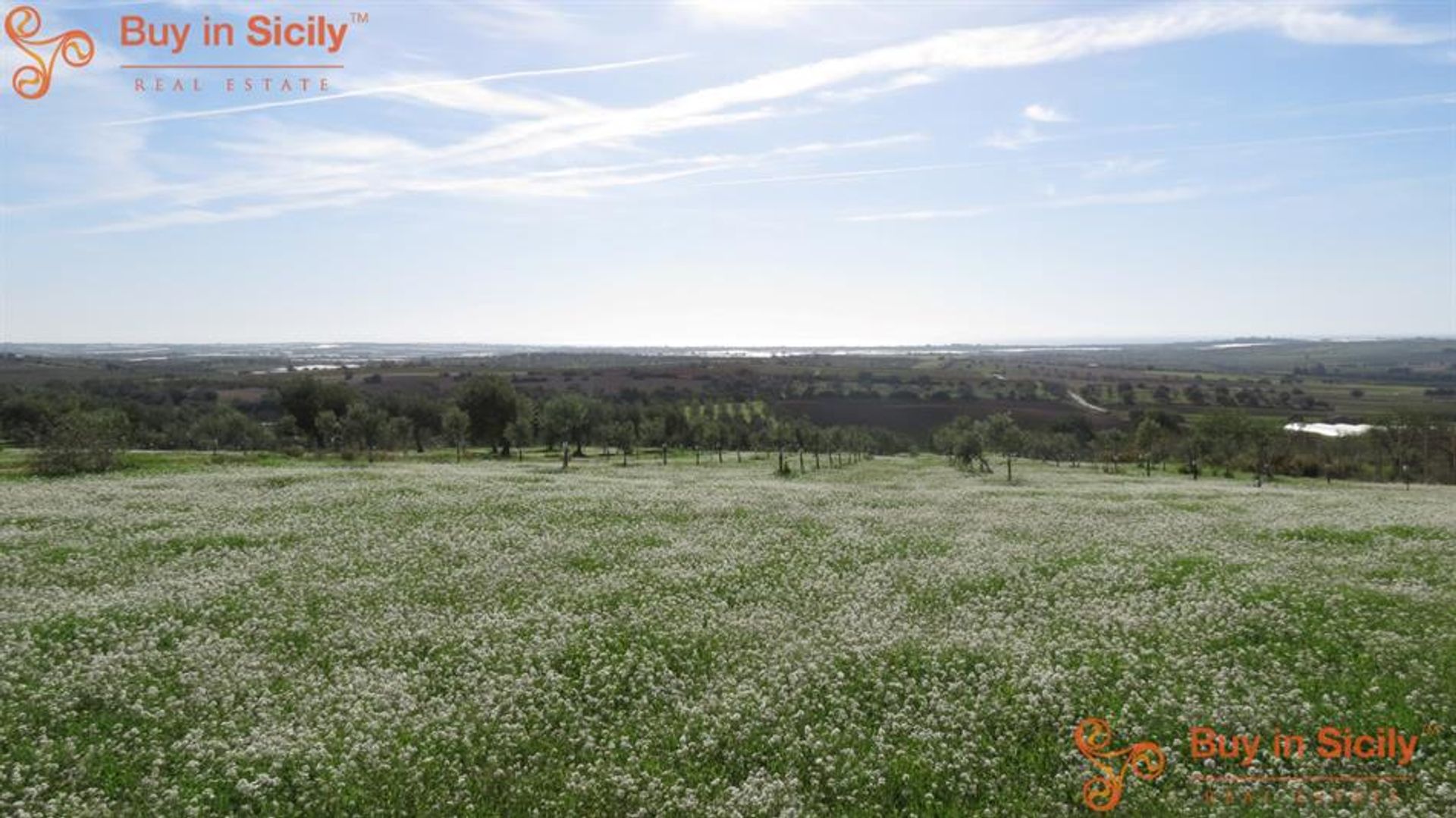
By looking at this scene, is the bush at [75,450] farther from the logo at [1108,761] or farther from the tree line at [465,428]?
the logo at [1108,761]

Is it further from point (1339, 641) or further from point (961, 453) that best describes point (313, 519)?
point (961, 453)

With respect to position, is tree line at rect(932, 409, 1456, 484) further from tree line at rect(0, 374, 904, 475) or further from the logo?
the logo

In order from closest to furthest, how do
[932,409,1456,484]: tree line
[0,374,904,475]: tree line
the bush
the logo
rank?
1. the logo
2. the bush
3. [932,409,1456,484]: tree line
4. [0,374,904,475]: tree line

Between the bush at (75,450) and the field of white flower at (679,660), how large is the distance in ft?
62.8

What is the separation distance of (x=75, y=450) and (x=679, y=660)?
51380mm

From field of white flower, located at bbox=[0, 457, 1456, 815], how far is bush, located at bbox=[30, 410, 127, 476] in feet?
62.8

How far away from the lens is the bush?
48.7 metres

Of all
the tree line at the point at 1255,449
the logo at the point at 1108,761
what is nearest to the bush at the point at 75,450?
the logo at the point at 1108,761

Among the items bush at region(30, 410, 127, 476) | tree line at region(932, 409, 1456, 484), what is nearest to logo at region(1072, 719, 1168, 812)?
bush at region(30, 410, 127, 476)

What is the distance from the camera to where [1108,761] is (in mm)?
13484

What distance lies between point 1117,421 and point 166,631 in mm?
172204

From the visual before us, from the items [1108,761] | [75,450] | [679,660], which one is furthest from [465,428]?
[1108,761]

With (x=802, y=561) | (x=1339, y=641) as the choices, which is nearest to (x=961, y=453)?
(x=802, y=561)

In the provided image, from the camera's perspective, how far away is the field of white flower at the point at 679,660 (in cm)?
1276
